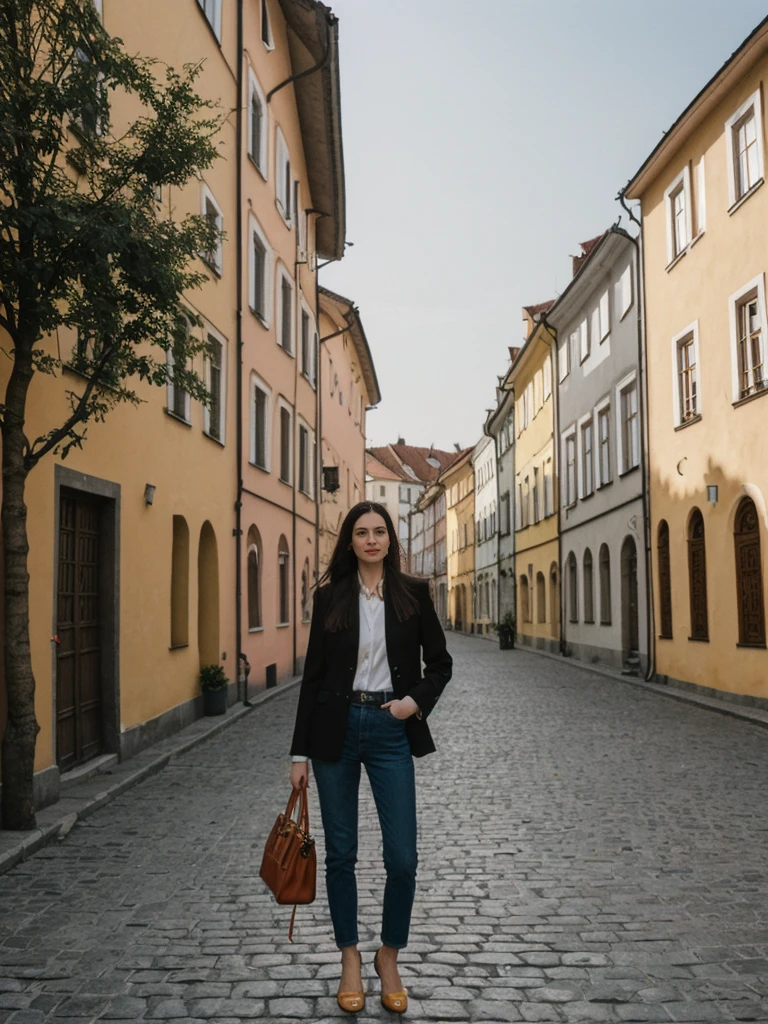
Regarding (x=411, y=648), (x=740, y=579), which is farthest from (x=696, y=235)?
(x=411, y=648)

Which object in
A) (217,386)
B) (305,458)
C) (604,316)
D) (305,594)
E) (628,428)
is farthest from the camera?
(305,458)

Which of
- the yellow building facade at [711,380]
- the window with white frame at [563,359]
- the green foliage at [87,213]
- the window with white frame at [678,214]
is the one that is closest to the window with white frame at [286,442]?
the yellow building facade at [711,380]

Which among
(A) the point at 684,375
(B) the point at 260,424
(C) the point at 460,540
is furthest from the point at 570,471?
(C) the point at 460,540

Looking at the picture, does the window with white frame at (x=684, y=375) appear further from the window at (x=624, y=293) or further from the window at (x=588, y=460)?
the window at (x=588, y=460)

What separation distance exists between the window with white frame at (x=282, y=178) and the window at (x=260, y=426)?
4.32 m

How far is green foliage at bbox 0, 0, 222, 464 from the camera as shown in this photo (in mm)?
7094

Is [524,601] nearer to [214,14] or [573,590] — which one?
[573,590]

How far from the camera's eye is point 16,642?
7.70 metres

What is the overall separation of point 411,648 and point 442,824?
13.6ft

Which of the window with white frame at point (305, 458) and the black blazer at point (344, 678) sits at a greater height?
the window with white frame at point (305, 458)

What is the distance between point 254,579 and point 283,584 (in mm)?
3786

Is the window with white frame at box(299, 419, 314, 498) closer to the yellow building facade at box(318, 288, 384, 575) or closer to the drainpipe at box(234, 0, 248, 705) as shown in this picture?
the yellow building facade at box(318, 288, 384, 575)

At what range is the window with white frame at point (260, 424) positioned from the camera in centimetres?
Answer: 2084

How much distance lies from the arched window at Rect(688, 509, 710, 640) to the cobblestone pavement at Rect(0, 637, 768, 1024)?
8115 mm
